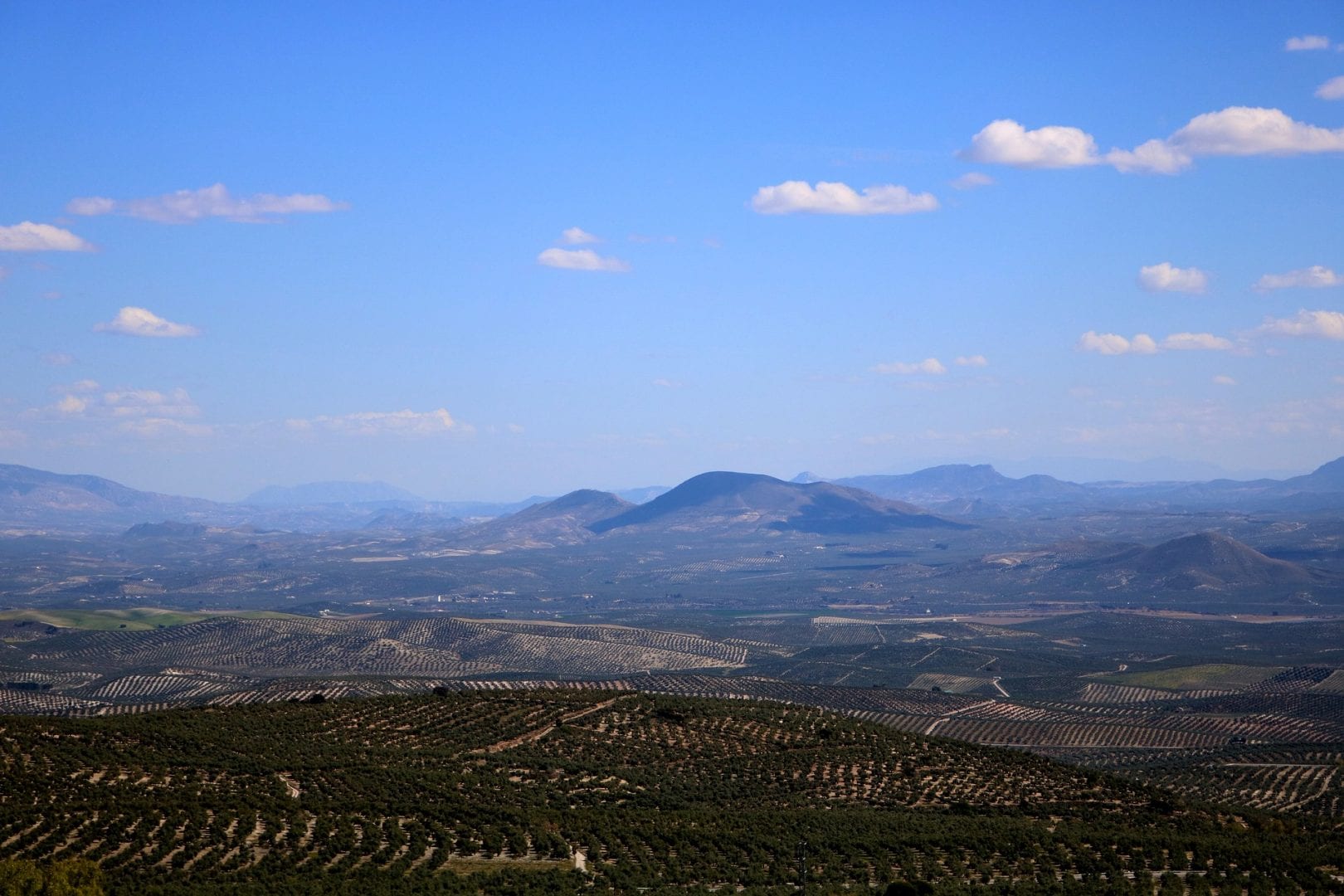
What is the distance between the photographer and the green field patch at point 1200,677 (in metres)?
162

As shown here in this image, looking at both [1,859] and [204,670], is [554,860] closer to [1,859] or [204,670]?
[1,859]

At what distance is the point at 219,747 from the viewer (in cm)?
5944

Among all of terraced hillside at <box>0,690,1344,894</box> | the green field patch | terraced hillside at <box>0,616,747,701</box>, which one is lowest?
the green field patch

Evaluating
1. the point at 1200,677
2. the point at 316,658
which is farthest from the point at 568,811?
the point at 316,658

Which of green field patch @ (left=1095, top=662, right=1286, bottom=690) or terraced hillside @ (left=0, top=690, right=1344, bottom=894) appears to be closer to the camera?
terraced hillside @ (left=0, top=690, right=1344, bottom=894)

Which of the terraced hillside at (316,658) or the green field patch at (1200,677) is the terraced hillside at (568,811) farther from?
the green field patch at (1200,677)

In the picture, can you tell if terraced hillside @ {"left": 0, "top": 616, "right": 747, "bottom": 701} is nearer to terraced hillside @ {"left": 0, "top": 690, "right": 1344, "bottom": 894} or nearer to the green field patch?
the green field patch

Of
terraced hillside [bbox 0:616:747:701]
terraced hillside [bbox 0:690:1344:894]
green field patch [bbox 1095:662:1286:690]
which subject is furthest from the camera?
terraced hillside [bbox 0:616:747:701]

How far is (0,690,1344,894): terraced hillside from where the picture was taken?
44.8 m

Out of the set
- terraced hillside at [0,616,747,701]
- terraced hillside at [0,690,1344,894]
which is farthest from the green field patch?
terraced hillside at [0,690,1344,894]

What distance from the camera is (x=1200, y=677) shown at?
169 meters

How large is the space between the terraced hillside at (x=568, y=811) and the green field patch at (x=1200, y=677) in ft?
327

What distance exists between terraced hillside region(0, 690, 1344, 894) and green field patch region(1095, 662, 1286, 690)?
3926 inches

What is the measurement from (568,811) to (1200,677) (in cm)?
13444
